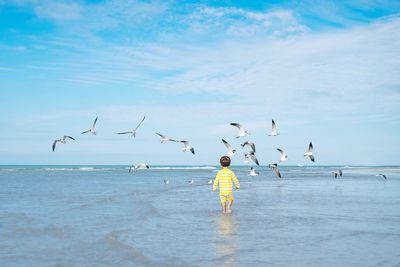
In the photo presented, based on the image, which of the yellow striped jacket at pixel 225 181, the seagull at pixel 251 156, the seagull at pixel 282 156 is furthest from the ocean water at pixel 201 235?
the seagull at pixel 282 156

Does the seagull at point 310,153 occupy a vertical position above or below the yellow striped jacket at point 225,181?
above

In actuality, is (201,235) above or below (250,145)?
below

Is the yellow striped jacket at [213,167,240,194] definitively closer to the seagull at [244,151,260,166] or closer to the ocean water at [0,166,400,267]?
the ocean water at [0,166,400,267]

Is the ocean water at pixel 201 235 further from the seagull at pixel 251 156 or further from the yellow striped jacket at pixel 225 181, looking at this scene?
the seagull at pixel 251 156

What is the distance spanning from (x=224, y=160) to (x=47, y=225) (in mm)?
4895

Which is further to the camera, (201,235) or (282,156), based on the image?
(282,156)

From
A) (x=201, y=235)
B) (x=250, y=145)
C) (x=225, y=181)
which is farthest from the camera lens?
(x=250, y=145)

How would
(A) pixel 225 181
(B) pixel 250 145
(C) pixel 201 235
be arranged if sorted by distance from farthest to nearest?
1. (B) pixel 250 145
2. (A) pixel 225 181
3. (C) pixel 201 235

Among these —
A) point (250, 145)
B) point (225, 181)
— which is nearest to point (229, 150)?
point (250, 145)

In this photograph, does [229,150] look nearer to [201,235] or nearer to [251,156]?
[251,156]

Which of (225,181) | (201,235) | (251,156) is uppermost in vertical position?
(251,156)

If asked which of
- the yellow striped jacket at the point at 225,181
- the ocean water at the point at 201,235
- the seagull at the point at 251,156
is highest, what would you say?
the seagull at the point at 251,156

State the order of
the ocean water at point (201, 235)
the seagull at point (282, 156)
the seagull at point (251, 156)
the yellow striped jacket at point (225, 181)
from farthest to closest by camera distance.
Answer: the seagull at point (282, 156)
the seagull at point (251, 156)
the yellow striped jacket at point (225, 181)
the ocean water at point (201, 235)

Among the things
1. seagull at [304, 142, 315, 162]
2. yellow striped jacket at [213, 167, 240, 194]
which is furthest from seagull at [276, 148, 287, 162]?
yellow striped jacket at [213, 167, 240, 194]
